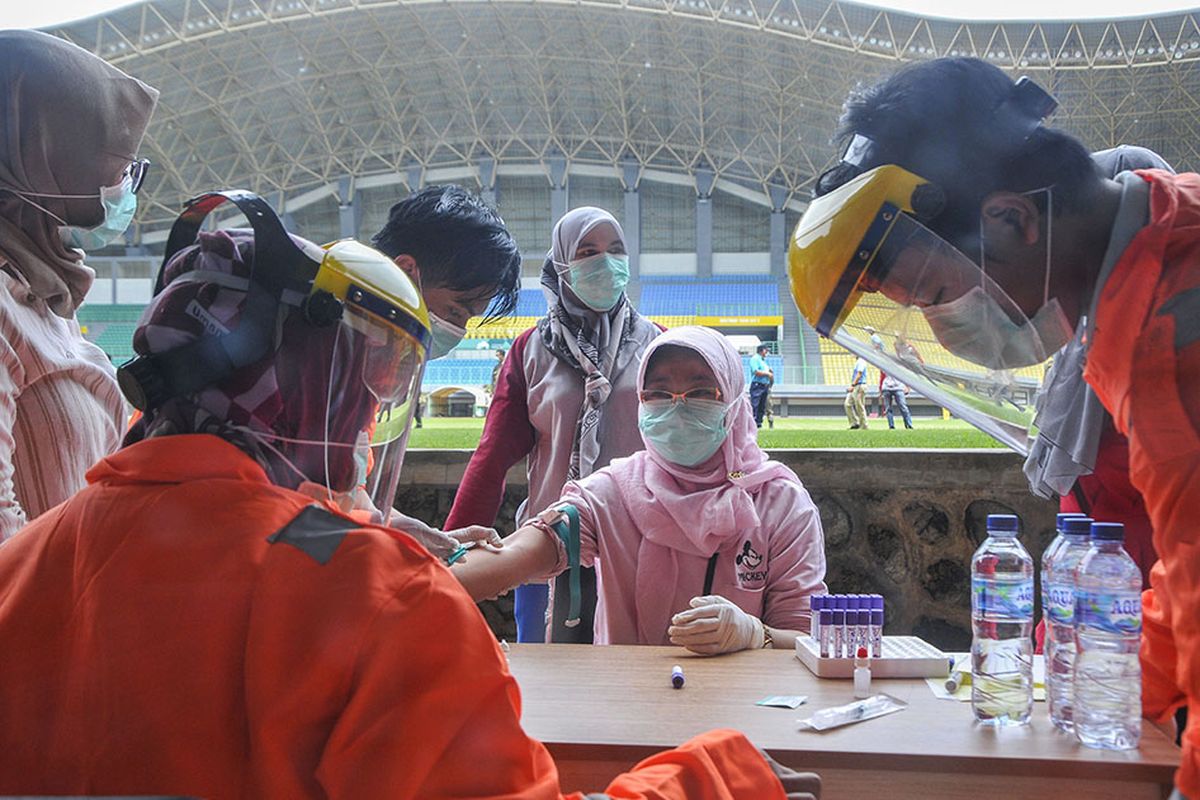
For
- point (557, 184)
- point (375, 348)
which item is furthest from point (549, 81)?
point (375, 348)

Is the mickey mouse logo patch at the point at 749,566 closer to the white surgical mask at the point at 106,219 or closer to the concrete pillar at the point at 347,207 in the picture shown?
the white surgical mask at the point at 106,219

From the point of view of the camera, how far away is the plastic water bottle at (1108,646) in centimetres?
119

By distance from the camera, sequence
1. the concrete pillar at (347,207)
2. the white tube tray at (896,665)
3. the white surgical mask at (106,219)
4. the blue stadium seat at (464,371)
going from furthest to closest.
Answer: the concrete pillar at (347,207)
the blue stadium seat at (464,371)
the white surgical mask at (106,219)
the white tube tray at (896,665)

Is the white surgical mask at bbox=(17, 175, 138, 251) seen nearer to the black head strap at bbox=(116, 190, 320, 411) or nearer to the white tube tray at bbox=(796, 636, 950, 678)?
the black head strap at bbox=(116, 190, 320, 411)

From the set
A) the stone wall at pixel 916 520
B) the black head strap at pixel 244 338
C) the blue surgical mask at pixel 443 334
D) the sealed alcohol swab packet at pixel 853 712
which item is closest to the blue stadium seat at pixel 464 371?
the stone wall at pixel 916 520

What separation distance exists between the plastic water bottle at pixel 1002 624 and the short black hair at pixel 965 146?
489 mm

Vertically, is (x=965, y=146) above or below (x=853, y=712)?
above

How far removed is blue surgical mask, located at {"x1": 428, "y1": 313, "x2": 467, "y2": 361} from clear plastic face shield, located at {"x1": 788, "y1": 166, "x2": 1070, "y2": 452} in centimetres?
109

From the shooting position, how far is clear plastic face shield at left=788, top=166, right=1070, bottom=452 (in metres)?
1.09

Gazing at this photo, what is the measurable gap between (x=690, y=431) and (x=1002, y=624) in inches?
35.9

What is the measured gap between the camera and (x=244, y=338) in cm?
89

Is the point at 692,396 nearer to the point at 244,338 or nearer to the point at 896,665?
the point at 896,665

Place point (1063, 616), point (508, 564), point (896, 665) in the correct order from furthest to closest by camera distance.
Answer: point (508, 564)
point (896, 665)
point (1063, 616)

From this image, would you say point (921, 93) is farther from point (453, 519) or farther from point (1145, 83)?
point (1145, 83)
